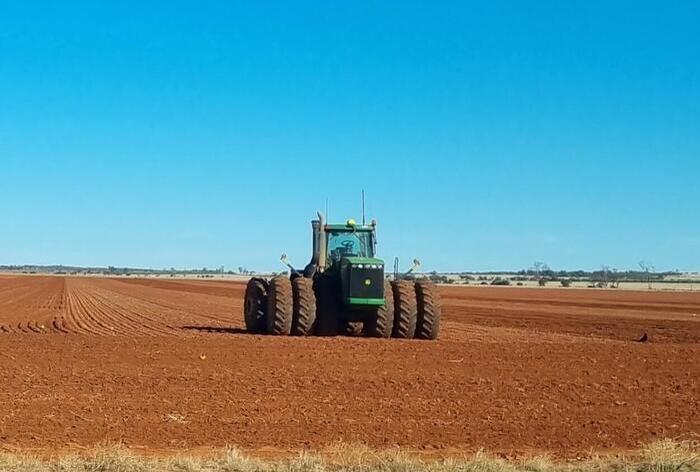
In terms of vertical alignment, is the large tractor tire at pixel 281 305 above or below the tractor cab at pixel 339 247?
below

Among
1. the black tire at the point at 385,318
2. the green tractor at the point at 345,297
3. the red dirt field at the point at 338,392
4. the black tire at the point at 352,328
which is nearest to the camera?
the red dirt field at the point at 338,392

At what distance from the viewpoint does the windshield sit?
2394 centimetres

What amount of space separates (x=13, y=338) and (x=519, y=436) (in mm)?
15020

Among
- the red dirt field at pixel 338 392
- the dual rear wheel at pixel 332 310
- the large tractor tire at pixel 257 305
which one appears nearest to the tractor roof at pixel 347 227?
the dual rear wheel at pixel 332 310

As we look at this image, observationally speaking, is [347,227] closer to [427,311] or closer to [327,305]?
[327,305]

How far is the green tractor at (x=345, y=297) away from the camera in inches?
889

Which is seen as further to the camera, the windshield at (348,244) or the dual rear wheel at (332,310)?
the windshield at (348,244)

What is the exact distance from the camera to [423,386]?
14969mm

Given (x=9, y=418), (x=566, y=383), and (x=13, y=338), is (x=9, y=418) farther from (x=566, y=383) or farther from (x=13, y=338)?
(x=13, y=338)

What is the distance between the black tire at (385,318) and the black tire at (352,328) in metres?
1.04

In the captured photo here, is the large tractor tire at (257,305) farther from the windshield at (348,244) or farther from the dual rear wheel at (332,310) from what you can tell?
the windshield at (348,244)

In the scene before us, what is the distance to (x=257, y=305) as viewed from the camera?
2445 centimetres

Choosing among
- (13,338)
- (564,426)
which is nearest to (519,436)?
(564,426)

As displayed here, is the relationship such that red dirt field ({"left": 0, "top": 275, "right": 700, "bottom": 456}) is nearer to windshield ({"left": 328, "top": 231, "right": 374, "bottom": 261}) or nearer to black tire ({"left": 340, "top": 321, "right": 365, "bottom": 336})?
black tire ({"left": 340, "top": 321, "right": 365, "bottom": 336})
